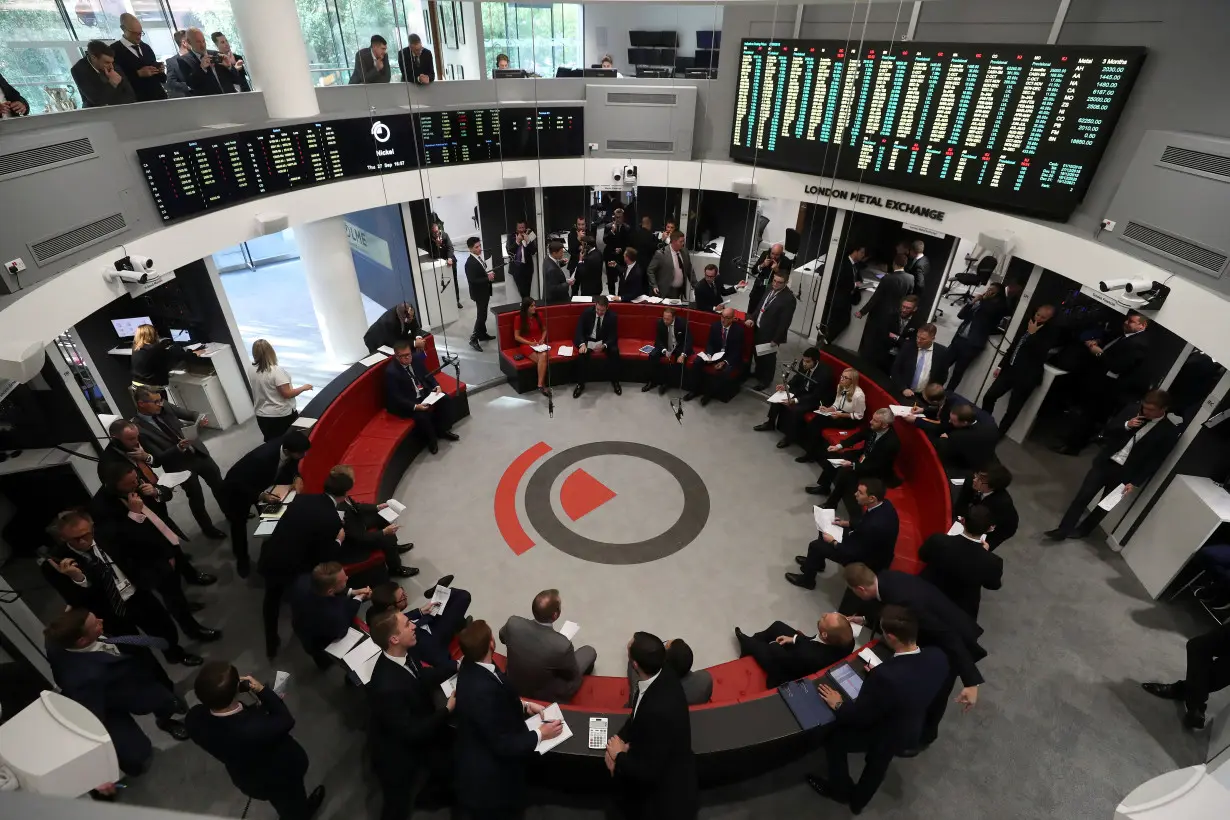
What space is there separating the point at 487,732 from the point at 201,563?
4.02 meters

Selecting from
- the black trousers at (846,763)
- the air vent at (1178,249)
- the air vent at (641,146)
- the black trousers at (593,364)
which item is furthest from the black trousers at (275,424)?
the air vent at (1178,249)

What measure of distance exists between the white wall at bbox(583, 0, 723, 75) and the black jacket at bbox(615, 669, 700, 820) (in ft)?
61.4

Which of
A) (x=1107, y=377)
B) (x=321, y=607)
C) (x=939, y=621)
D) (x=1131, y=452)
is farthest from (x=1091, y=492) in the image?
(x=321, y=607)

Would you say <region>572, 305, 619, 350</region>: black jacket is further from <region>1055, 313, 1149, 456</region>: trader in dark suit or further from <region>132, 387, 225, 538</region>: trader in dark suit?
<region>1055, 313, 1149, 456</region>: trader in dark suit

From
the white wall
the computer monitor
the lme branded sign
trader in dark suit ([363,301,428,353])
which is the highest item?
the white wall

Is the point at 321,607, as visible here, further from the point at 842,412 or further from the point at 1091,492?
the point at 1091,492

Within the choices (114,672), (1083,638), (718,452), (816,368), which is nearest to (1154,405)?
(1083,638)

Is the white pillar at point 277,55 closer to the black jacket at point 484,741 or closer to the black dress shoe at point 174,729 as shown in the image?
the black dress shoe at point 174,729

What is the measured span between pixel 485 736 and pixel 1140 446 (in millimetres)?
6037

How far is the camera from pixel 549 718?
140 inches

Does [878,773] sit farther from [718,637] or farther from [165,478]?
[165,478]

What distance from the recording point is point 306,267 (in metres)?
8.23

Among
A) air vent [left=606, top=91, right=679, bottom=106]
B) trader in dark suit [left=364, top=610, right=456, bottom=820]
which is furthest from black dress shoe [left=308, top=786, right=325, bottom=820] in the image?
air vent [left=606, top=91, right=679, bottom=106]

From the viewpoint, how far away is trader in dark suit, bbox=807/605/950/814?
11.2 ft
